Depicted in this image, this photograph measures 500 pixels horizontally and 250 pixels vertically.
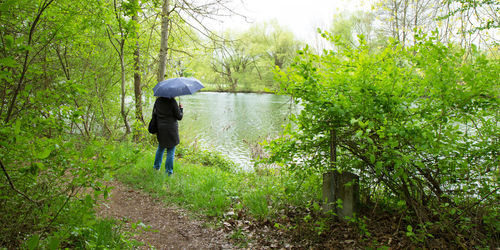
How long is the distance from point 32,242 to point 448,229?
3438 millimetres

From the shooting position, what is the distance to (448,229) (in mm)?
2775

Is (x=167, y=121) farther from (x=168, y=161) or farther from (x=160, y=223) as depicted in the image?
(x=160, y=223)

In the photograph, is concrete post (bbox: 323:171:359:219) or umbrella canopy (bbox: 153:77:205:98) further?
umbrella canopy (bbox: 153:77:205:98)

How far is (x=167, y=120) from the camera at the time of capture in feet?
19.4

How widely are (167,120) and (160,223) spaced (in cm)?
230

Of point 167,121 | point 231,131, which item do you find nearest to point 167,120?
point 167,121

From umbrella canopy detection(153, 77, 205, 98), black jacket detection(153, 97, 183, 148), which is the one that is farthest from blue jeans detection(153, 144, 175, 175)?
umbrella canopy detection(153, 77, 205, 98)

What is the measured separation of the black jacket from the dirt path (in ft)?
3.89

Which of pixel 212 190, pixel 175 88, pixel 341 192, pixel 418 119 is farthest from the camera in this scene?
pixel 175 88

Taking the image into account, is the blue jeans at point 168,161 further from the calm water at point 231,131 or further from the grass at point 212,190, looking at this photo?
the calm water at point 231,131

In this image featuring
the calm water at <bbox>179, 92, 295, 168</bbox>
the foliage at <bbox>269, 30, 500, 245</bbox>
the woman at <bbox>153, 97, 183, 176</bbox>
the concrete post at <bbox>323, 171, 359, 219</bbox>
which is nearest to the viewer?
the foliage at <bbox>269, 30, 500, 245</bbox>

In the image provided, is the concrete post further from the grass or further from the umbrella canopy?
the umbrella canopy

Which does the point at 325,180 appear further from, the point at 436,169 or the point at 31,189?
the point at 31,189

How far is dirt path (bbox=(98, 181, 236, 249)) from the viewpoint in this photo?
3.79 metres
